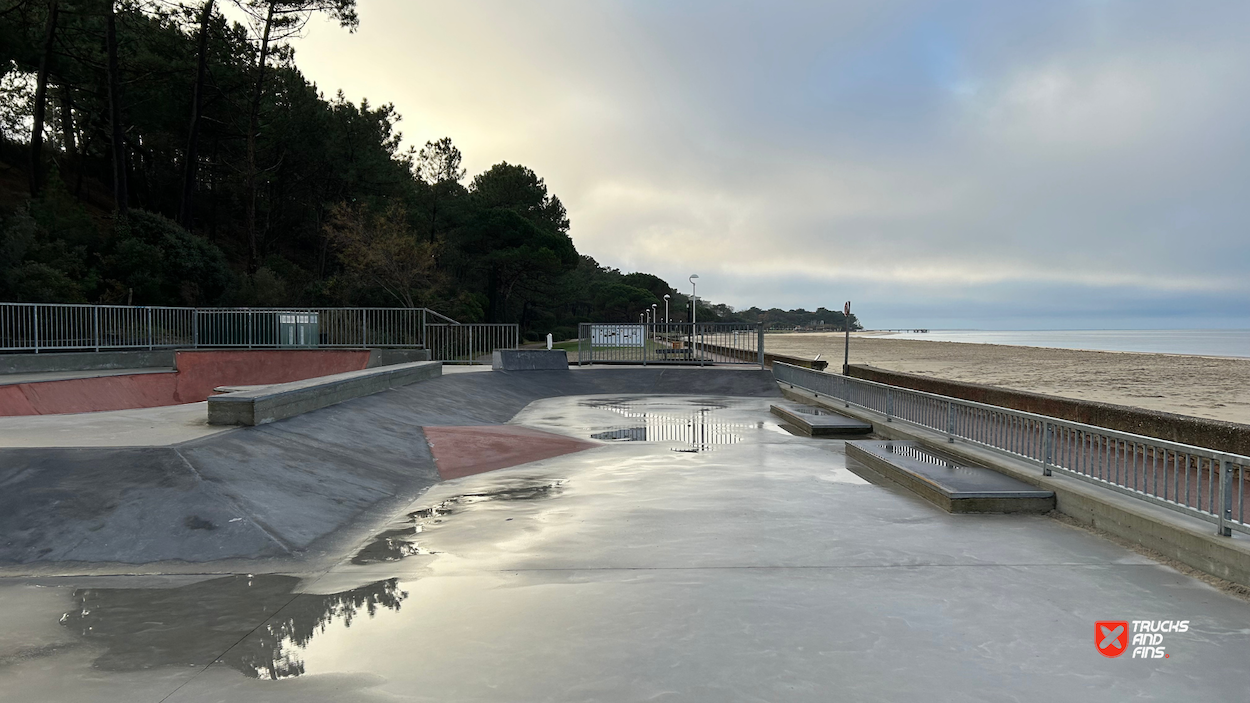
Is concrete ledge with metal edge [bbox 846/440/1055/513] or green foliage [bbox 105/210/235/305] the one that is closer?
concrete ledge with metal edge [bbox 846/440/1055/513]

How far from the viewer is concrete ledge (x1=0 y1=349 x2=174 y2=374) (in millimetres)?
19406

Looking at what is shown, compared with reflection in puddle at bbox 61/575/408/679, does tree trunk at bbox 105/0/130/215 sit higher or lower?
higher

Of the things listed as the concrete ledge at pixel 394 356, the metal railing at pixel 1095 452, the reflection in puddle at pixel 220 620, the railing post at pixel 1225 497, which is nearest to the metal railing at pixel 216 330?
the concrete ledge at pixel 394 356

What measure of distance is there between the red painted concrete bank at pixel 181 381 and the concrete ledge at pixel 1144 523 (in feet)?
62.3

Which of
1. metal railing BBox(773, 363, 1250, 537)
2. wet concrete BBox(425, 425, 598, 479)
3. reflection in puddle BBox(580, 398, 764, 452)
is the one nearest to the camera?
metal railing BBox(773, 363, 1250, 537)

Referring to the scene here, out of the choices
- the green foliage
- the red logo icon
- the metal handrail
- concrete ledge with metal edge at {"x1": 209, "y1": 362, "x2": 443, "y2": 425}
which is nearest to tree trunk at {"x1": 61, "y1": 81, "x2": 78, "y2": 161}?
the green foliage

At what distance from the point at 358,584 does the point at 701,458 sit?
7.23 m

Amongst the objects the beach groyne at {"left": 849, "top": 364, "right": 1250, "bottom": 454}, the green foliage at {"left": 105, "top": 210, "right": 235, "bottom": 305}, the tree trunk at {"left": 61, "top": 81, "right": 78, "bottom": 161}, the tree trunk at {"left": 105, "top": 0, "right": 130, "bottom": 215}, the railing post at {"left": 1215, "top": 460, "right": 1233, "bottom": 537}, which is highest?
the tree trunk at {"left": 61, "top": 81, "right": 78, "bottom": 161}

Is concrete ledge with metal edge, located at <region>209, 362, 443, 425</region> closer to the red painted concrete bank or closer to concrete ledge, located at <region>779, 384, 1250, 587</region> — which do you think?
the red painted concrete bank

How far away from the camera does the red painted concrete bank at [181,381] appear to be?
15648 millimetres

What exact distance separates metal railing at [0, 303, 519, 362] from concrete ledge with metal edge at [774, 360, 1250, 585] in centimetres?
2038

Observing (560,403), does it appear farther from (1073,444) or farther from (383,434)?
(1073,444)

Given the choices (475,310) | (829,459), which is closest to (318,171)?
(475,310)

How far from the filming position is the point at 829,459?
1223 centimetres
